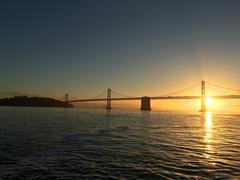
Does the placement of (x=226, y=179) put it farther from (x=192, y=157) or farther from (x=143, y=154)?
(x=143, y=154)

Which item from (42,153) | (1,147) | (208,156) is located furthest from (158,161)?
(1,147)

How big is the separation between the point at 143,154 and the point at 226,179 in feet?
16.3

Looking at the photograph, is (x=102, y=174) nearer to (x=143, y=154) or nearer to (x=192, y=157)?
(x=143, y=154)

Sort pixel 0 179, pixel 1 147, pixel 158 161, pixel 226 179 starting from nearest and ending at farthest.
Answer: pixel 0 179 < pixel 226 179 < pixel 158 161 < pixel 1 147

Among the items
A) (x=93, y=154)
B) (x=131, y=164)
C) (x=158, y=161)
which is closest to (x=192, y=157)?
(x=158, y=161)

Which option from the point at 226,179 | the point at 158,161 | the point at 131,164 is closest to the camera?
the point at 226,179

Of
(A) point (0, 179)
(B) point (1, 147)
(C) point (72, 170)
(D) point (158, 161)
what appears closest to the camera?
(A) point (0, 179)

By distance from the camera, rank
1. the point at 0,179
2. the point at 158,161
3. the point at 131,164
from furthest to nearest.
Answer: the point at 158,161 → the point at 131,164 → the point at 0,179

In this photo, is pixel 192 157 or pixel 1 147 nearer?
pixel 192 157

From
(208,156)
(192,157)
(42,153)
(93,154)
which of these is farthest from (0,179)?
(208,156)

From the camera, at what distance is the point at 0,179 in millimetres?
7785

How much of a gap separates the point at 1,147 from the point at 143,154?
805 centimetres

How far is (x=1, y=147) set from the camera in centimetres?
1359

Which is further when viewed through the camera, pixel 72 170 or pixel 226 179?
pixel 72 170
